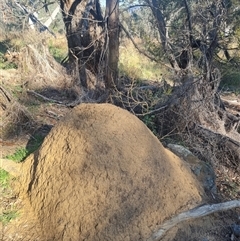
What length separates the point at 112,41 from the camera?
8.32 meters

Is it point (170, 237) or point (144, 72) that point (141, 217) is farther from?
point (144, 72)

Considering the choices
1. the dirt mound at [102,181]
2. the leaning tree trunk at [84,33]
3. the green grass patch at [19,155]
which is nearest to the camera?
the dirt mound at [102,181]

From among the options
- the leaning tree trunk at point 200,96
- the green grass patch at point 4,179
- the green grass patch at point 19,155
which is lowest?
the leaning tree trunk at point 200,96

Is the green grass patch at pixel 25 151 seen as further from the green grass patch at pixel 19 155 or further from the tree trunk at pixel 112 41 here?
the tree trunk at pixel 112 41

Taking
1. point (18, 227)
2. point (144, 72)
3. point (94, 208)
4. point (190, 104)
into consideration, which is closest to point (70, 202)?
point (94, 208)

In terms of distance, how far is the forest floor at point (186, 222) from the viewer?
368 cm

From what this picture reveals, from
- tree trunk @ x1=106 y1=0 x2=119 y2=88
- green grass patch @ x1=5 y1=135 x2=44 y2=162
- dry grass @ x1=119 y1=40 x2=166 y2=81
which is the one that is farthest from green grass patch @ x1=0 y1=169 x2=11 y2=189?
dry grass @ x1=119 y1=40 x2=166 y2=81

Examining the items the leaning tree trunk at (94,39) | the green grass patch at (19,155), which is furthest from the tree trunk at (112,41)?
the green grass patch at (19,155)

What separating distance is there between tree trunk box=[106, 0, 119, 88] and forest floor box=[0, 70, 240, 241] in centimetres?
158

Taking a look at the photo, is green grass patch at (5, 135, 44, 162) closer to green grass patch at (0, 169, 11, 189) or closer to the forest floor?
the forest floor

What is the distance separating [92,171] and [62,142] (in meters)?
0.56

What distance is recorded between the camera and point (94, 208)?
354 cm

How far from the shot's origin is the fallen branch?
3.52 m

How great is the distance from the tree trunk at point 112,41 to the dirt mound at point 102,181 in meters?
3.97
